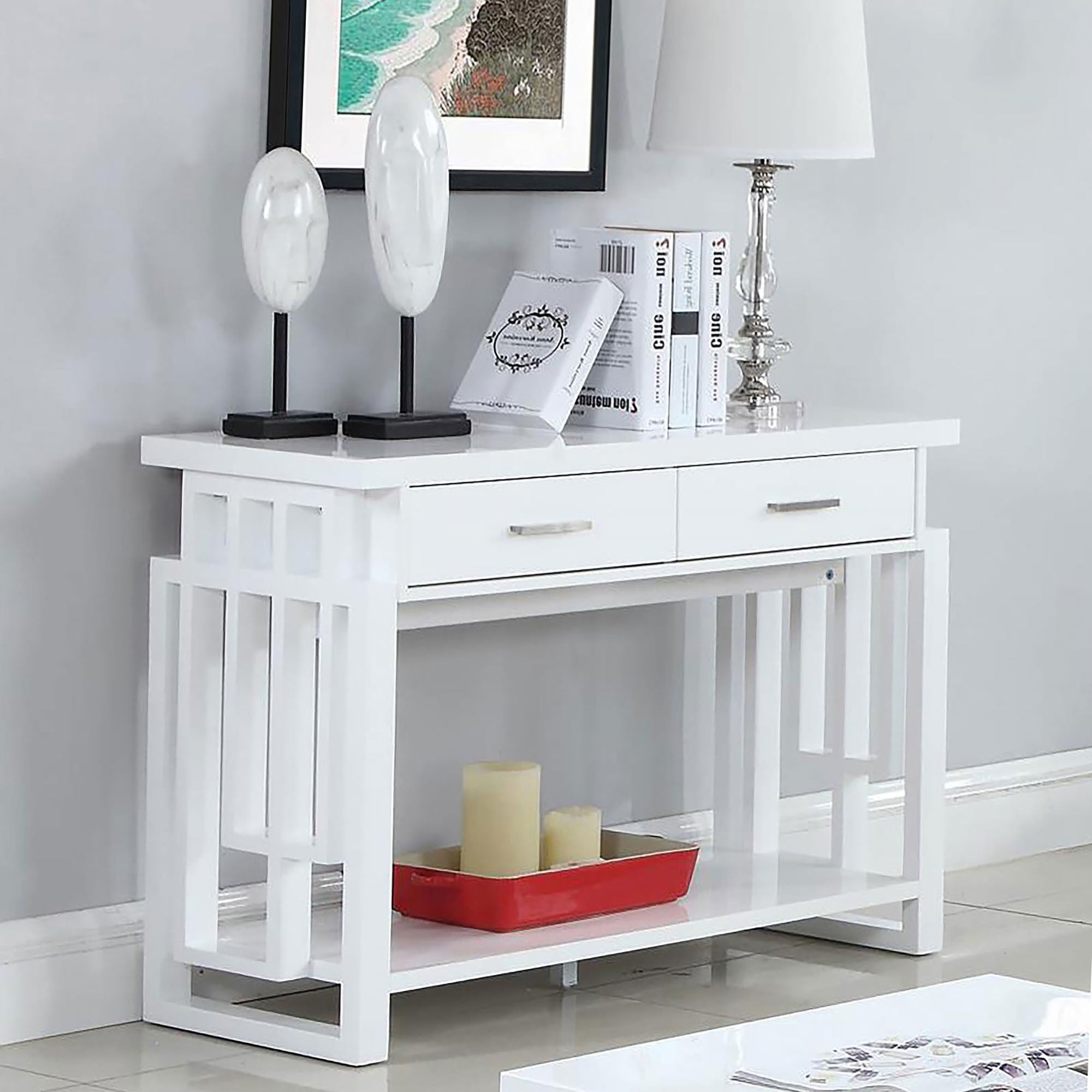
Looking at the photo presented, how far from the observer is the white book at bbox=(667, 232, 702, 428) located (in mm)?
3215

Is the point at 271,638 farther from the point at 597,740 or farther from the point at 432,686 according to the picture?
the point at 597,740

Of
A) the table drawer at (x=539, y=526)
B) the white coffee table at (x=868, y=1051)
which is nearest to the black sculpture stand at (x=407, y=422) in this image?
the table drawer at (x=539, y=526)

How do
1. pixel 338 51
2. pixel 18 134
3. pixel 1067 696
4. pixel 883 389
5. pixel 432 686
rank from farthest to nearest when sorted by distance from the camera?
pixel 1067 696
pixel 883 389
pixel 432 686
pixel 338 51
pixel 18 134

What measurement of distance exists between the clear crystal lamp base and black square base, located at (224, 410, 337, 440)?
68cm

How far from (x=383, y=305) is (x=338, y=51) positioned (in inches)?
13.9

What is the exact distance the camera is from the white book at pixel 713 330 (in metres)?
3.24

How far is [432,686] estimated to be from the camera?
3418 mm

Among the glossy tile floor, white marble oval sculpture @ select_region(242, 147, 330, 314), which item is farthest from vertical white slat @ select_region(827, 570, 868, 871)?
white marble oval sculpture @ select_region(242, 147, 330, 314)

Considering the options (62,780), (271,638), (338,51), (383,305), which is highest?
(338,51)

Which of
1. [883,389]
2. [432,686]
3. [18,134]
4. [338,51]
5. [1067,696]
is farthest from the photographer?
[1067,696]

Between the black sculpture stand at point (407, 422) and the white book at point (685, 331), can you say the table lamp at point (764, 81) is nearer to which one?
the white book at point (685, 331)

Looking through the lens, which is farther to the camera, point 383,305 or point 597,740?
point 597,740

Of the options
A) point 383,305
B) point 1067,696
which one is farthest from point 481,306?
point 1067,696

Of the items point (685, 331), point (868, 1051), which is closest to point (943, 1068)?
point (868, 1051)
